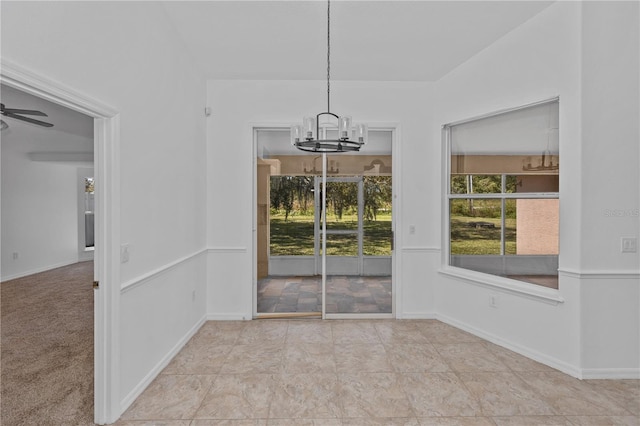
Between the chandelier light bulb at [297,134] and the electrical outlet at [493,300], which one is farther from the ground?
the chandelier light bulb at [297,134]

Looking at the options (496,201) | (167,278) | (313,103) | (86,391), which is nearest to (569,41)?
(496,201)

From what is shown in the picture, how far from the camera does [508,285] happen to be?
3.18 m

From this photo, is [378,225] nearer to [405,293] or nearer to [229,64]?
[405,293]

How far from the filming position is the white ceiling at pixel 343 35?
2688 millimetres

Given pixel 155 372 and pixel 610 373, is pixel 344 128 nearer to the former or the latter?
pixel 155 372

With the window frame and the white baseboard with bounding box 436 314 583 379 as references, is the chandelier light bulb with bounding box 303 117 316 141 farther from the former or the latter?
the white baseboard with bounding box 436 314 583 379

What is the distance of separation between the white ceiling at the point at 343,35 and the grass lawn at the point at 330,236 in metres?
1.74

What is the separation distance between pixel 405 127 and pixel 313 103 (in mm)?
1169

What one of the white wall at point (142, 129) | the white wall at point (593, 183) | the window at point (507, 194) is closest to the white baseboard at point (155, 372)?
the white wall at point (142, 129)

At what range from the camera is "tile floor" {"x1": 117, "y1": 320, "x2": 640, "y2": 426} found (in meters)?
2.14

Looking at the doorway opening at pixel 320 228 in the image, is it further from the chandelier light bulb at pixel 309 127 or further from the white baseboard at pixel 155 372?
the chandelier light bulb at pixel 309 127

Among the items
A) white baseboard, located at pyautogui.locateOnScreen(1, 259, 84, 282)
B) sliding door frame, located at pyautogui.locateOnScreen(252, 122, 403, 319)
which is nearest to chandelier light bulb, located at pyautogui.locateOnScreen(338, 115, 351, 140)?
sliding door frame, located at pyautogui.locateOnScreen(252, 122, 403, 319)

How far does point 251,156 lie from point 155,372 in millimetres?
2460

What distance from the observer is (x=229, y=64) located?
11.8 feet
